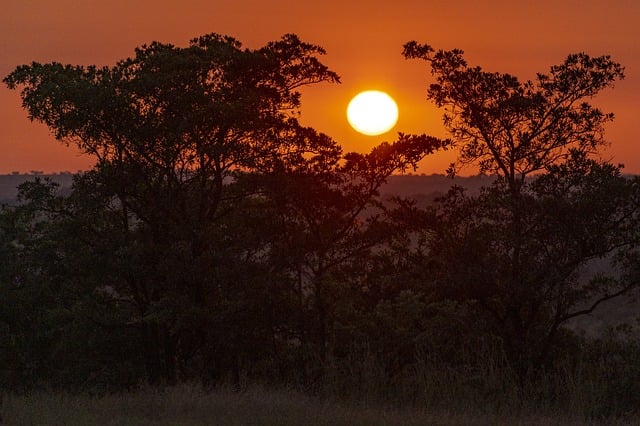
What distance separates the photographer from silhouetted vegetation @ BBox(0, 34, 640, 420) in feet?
68.7

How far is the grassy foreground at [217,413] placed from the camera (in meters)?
14.8

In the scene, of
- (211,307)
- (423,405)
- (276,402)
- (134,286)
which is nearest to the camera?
(276,402)

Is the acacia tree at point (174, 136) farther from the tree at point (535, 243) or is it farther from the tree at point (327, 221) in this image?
the tree at point (535, 243)

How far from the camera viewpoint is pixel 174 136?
21141 mm

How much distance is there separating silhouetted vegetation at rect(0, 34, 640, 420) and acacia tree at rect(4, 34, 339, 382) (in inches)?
2.3

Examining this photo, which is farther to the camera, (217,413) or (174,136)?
(174,136)

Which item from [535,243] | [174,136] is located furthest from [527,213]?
[174,136]

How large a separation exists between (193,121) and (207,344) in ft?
18.4

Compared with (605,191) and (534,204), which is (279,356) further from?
(605,191)

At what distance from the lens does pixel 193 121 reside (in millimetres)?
21156

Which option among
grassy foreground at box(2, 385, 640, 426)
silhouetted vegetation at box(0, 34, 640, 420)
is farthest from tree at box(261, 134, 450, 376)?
grassy foreground at box(2, 385, 640, 426)

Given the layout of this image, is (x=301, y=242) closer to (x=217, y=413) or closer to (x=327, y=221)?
(x=327, y=221)

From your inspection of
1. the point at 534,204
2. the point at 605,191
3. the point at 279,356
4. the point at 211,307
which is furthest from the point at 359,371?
the point at 605,191

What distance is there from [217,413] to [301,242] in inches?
308
